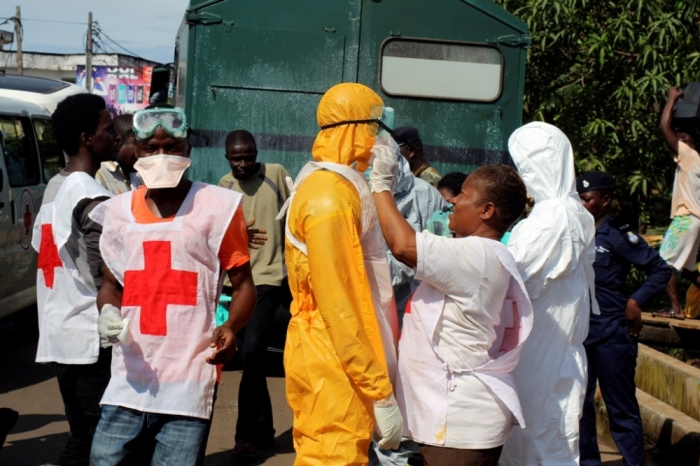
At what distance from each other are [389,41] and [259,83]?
1.09 m

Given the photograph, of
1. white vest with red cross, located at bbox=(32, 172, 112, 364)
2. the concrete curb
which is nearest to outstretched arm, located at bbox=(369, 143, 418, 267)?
white vest with red cross, located at bbox=(32, 172, 112, 364)

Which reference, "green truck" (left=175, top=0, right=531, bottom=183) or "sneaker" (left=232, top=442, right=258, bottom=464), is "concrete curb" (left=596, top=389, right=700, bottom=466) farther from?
"sneaker" (left=232, top=442, right=258, bottom=464)

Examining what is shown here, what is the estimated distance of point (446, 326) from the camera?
11.5 feet

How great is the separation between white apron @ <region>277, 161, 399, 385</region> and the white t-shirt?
193 mm

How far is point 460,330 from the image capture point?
350 centimetres

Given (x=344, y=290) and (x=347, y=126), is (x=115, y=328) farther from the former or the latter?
(x=347, y=126)

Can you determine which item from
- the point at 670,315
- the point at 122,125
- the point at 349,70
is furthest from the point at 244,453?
the point at 670,315

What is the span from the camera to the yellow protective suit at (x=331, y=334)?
3330 mm

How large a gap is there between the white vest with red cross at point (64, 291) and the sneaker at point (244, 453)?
187 cm

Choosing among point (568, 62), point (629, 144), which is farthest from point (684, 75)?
point (568, 62)

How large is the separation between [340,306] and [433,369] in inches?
17.3

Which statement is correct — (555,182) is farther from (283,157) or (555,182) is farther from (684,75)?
(684,75)

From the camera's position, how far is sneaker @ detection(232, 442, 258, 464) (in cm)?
613

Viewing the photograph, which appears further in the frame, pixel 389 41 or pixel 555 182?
pixel 389 41
